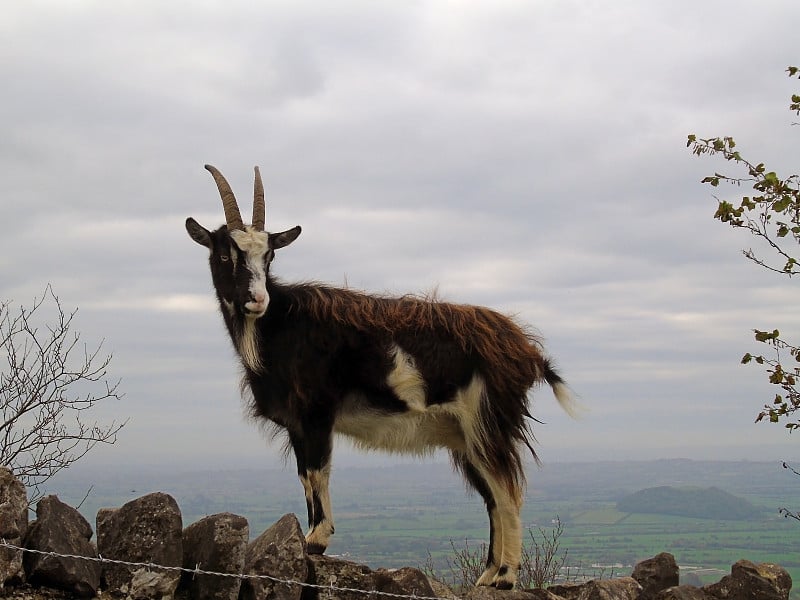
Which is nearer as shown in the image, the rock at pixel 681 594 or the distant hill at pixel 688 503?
the rock at pixel 681 594

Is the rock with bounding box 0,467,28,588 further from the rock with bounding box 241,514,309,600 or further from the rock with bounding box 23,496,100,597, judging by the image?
the rock with bounding box 241,514,309,600

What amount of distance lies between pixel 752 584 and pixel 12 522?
5611 mm

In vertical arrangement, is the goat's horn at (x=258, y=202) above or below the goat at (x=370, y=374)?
above

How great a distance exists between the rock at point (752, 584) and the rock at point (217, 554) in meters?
3.92

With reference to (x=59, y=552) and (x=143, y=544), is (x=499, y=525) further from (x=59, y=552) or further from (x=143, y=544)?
(x=59, y=552)

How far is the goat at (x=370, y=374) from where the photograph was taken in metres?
7.70

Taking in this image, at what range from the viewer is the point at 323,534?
7562 mm

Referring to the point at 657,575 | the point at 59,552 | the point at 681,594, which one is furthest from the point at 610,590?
the point at 59,552

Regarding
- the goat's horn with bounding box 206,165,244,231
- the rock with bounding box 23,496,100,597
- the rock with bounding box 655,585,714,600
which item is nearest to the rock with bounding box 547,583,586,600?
the rock with bounding box 655,585,714,600

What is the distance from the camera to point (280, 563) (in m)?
6.51

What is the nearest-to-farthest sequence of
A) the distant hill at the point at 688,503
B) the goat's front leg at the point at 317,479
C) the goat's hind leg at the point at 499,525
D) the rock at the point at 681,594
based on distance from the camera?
the rock at the point at 681,594
the goat's front leg at the point at 317,479
the goat's hind leg at the point at 499,525
the distant hill at the point at 688,503

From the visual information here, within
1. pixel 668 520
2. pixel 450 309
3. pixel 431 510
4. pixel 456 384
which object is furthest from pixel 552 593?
pixel 668 520

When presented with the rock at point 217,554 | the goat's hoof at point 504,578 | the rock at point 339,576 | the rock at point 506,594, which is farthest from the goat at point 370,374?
the rock at point 217,554

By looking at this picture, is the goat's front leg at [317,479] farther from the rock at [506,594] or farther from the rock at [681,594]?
the rock at [681,594]
